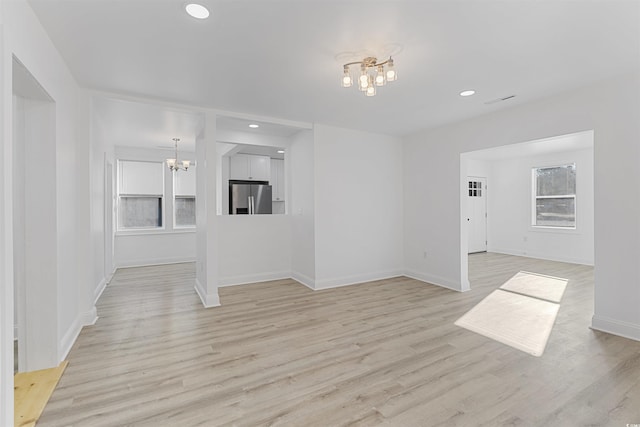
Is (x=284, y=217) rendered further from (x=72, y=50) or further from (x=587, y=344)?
(x=587, y=344)

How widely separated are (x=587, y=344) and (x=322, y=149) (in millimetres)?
3908

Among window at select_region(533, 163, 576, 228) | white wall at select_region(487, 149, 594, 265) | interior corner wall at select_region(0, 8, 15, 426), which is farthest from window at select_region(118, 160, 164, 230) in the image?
window at select_region(533, 163, 576, 228)

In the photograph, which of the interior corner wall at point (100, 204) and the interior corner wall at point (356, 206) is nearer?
the interior corner wall at point (100, 204)

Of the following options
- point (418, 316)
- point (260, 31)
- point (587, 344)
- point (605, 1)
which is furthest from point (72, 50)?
point (587, 344)

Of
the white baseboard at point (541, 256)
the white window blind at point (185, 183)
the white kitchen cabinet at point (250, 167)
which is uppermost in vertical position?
the white kitchen cabinet at point (250, 167)

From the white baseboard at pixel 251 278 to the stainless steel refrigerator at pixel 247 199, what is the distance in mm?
1826

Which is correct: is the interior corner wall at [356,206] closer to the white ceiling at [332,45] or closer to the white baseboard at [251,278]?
the white baseboard at [251,278]

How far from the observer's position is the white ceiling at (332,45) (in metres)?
1.99

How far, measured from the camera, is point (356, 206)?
204 inches

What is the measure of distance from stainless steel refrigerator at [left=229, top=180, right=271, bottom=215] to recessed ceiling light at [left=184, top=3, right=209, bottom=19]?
475cm

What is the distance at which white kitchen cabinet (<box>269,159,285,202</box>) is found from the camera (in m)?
7.55

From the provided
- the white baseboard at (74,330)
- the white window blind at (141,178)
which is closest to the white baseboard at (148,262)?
the white window blind at (141,178)

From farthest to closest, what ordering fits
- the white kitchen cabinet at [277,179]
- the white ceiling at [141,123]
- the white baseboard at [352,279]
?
the white kitchen cabinet at [277,179] → the white baseboard at [352,279] → the white ceiling at [141,123]

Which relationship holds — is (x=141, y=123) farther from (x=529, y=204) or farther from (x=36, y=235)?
(x=529, y=204)
